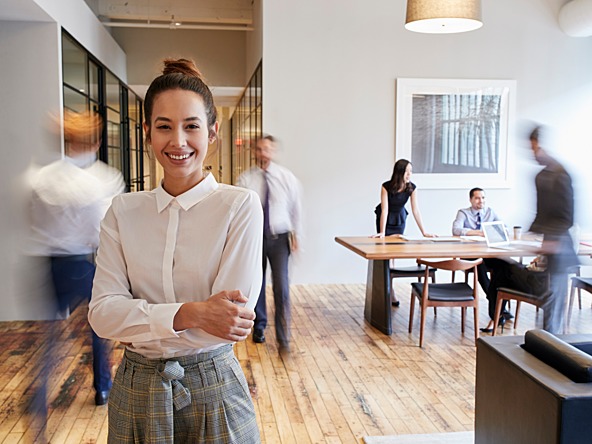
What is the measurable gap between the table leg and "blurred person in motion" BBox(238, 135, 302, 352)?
3.20 feet

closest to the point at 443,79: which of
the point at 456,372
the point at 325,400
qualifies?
the point at 456,372

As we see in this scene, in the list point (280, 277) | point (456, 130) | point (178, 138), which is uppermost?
point (456, 130)

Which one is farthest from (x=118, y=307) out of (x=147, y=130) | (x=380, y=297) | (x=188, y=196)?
(x=380, y=297)

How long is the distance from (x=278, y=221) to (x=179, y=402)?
3638mm

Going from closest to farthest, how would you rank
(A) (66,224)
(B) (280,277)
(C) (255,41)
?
(A) (66,224)
(B) (280,277)
(C) (255,41)

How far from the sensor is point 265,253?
495 cm

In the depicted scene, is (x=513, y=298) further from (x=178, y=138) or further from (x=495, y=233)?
(x=178, y=138)

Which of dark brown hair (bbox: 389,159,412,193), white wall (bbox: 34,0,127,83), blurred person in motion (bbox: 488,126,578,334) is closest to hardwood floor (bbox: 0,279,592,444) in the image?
blurred person in motion (bbox: 488,126,578,334)

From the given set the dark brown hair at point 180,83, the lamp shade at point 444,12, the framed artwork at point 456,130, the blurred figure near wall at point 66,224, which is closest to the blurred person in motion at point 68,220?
the blurred figure near wall at point 66,224

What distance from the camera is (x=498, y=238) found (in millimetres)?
5516

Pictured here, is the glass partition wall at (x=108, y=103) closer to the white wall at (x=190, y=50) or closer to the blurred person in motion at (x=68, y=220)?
the white wall at (x=190, y=50)

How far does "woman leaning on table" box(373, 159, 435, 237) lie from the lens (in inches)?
249

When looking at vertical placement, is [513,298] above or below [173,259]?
below

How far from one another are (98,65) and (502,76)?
5.18 meters
